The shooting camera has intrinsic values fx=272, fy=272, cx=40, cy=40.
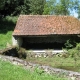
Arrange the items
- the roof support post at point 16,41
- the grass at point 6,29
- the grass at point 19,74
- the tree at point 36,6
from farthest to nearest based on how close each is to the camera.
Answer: the tree at point 36,6 → the grass at point 6,29 → the roof support post at point 16,41 → the grass at point 19,74

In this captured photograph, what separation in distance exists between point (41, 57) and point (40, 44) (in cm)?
292

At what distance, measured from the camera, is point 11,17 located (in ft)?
153

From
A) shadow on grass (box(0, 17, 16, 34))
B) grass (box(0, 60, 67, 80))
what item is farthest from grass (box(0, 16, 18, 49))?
grass (box(0, 60, 67, 80))

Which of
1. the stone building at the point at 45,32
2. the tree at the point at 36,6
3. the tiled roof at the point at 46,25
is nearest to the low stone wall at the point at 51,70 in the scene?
the stone building at the point at 45,32

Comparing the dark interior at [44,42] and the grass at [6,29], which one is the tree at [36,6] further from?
the dark interior at [44,42]

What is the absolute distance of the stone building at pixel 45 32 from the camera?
28.2m

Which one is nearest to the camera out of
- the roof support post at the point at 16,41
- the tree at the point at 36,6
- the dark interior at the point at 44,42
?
the roof support post at the point at 16,41

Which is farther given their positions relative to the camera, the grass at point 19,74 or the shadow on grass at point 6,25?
the shadow on grass at point 6,25

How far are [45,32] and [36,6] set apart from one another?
23.8m

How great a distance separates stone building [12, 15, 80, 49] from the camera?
2817 cm

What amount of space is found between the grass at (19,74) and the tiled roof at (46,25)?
12.1m

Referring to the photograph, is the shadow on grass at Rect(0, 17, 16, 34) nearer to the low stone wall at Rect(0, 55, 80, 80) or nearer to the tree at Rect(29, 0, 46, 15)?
the tree at Rect(29, 0, 46, 15)

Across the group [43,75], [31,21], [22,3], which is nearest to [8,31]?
[31,21]

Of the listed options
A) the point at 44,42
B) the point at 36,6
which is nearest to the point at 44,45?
the point at 44,42
